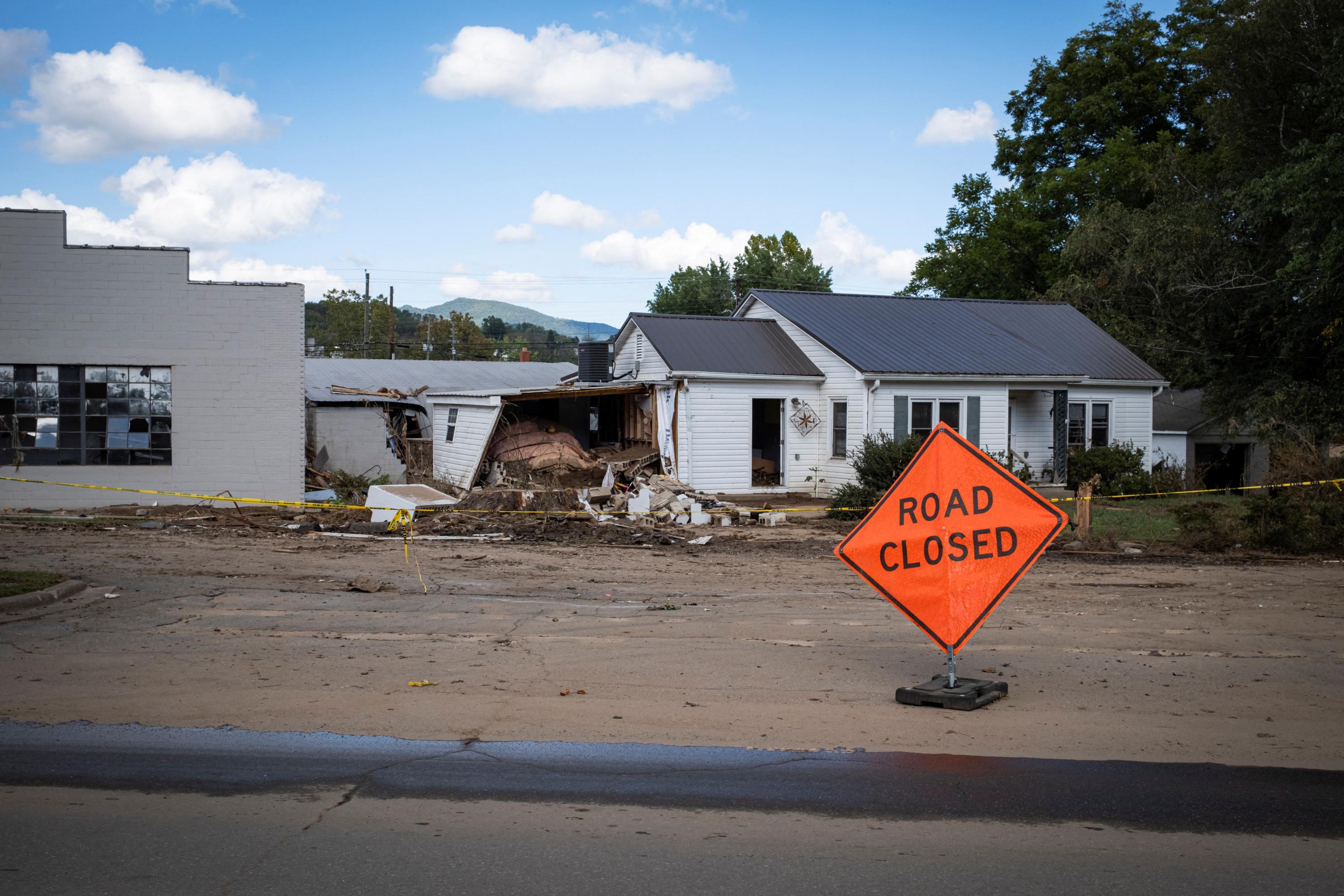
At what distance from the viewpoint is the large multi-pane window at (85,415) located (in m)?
22.0

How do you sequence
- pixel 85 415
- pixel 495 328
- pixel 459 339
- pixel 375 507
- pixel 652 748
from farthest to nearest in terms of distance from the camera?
pixel 495 328 < pixel 459 339 < pixel 85 415 < pixel 375 507 < pixel 652 748

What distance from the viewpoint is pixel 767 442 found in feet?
94.9

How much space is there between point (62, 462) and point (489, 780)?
67.0ft

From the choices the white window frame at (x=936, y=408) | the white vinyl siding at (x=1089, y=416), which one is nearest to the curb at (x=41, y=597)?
the white window frame at (x=936, y=408)

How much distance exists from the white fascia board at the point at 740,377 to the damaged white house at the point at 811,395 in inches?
1.5

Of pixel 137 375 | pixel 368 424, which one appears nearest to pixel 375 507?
pixel 137 375

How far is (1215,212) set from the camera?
26953 millimetres

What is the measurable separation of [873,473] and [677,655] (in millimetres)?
13488

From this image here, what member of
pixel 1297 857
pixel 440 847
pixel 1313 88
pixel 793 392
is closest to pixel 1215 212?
pixel 1313 88

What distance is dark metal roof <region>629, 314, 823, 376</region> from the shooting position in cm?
2559

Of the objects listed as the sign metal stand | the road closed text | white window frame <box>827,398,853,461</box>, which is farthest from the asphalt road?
white window frame <box>827,398,853,461</box>

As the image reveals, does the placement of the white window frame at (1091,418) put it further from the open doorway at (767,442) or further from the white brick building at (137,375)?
the white brick building at (137,375)

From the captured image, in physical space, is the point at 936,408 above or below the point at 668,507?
above

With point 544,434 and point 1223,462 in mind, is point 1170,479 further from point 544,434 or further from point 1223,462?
point 544,434
